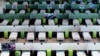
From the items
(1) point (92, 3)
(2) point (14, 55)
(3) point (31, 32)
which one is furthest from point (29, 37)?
(1) point (92, 3)

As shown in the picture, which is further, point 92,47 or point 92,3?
point 92,3

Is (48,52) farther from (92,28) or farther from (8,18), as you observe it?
(8,18)

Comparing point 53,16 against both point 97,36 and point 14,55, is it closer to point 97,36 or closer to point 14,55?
point 97,36

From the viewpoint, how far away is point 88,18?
3941 millimetres

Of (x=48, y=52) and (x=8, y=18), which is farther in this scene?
(x=8, y=18)

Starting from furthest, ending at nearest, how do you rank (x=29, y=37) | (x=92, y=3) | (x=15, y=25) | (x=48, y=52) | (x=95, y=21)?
1. (x=92, y=3)
2. (x=95, y=21)
3. (x=15, y=25)
4. (x=29, y=37)
5. (x=48, y=52)

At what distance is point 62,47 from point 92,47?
0.31m

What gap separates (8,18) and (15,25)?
1.28 ft

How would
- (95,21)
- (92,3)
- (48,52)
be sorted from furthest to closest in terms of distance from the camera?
(92,3), (95,21), (48,52)

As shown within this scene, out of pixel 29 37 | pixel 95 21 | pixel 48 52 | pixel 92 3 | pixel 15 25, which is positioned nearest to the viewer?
pixel 48 52

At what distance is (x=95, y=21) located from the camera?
3.89 metres

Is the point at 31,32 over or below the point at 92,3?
below

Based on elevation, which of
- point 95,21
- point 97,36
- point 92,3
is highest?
point 92,3

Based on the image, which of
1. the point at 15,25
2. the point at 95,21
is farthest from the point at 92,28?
the point at 15,25
